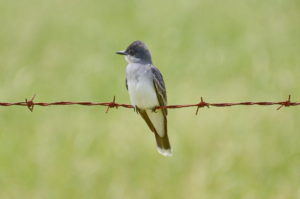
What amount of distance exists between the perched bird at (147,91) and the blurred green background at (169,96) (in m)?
1.43

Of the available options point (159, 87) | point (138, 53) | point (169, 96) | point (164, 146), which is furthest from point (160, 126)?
point (169, 96)

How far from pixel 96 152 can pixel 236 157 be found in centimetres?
163

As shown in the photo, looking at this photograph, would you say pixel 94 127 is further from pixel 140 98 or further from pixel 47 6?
pixel 47 6

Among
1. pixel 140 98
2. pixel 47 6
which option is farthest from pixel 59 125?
pixel 47 6

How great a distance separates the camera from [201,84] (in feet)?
44.8

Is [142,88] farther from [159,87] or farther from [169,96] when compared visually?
[169,96]

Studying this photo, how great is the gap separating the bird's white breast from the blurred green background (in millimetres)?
1737

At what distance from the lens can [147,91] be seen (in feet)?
30.4

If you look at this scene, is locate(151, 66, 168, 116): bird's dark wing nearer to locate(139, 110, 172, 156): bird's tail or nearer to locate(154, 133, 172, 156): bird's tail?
locate(139, 110, 172, 156): bird's tail

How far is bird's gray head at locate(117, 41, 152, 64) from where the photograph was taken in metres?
9.55

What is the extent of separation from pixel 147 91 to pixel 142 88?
0.18 feet

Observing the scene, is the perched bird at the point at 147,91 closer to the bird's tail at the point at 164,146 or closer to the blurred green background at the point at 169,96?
the bird's tail at the point at 164,146

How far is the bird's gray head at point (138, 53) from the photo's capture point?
31.3ft

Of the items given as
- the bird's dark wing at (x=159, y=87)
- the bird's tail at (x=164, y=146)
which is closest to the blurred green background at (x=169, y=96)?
the bird's tail at (x=164, y=146)
